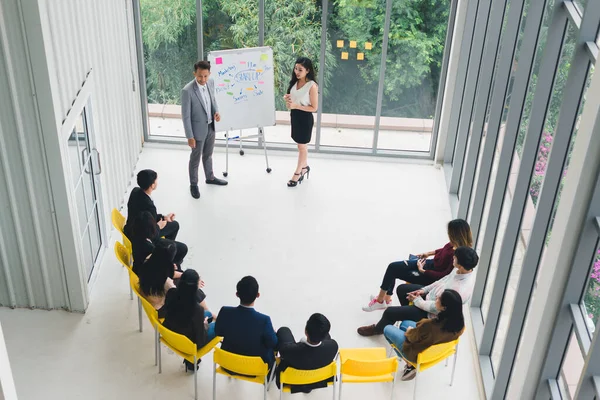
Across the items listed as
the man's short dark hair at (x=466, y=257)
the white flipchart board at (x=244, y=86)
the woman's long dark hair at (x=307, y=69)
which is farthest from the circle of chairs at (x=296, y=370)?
the woman's long dark hair at (x=307, y=69)

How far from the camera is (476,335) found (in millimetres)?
6355

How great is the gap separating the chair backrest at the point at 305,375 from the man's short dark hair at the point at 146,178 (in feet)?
8.31

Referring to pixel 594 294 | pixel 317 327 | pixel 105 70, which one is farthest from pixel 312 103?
pixel 594 294

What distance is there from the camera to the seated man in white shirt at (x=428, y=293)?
5609mm

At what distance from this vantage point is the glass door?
21.8 ft

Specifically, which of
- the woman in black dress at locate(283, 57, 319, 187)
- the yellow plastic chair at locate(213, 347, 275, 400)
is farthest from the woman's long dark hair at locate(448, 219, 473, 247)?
the woman in black dress at locate(283, 57, 319, 187)

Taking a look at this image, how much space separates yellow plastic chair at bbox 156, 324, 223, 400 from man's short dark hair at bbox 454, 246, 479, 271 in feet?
6.83

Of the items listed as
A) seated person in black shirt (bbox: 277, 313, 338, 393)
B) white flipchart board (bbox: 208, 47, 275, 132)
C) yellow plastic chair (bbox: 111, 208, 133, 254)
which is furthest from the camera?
white flipchart board (bbox: 208, 47, 275, 132)

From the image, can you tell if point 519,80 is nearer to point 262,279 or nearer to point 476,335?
point 476,335

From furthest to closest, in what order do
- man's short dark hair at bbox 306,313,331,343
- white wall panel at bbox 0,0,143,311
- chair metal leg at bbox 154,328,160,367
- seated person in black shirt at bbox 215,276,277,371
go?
1. chair metal leg at bbox 154,328,160,367
2. white wall panel at bbox 0,0,143,311
3. seated person in black shirt at bbox 215,276,277,371
4. man's short dark hair at bbox 306,313,331,343

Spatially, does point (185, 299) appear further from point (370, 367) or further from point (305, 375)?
point (370, 367)

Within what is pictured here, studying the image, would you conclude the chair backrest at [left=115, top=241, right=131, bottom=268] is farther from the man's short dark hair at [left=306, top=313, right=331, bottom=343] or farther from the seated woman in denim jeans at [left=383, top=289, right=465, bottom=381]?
the seated woman in denim jeans at [left=383, top=289, right=465, bottom=381]

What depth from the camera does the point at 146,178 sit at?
6664 millimetres

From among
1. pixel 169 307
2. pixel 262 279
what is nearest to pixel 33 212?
pixel 169 307
